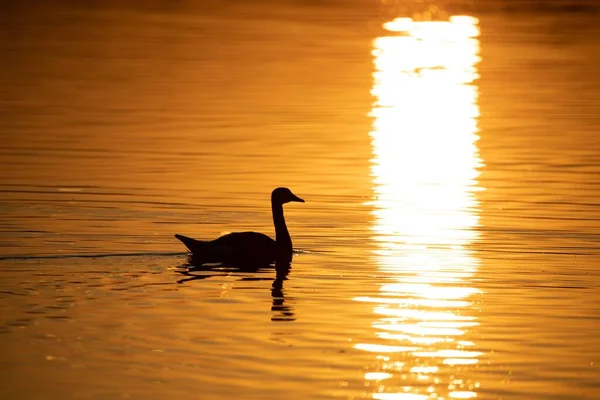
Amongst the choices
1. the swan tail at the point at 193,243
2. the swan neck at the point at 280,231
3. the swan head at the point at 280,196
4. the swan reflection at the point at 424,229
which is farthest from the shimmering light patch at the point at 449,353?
the swan head at the point at 280,196

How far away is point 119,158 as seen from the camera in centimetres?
2745

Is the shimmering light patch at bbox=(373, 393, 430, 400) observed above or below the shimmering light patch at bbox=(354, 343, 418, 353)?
below

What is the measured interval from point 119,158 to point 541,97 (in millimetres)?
15261

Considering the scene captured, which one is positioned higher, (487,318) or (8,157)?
(8,157)

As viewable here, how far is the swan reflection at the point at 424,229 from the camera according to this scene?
1332cm

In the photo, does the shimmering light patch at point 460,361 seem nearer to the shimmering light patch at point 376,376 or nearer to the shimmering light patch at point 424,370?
the shimmering light patch at point 424,370

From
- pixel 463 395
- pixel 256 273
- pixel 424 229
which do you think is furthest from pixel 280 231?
pixel 463 395

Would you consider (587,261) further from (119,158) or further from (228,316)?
(119,158)

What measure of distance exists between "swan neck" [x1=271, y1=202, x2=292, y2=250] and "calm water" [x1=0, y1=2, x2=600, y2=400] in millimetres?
388

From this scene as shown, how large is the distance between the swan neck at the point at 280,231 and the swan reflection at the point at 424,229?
1.15 m

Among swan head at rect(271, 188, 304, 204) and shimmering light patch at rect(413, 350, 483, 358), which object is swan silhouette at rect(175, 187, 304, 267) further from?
shimmering light patch at rect(413, 350, 483, 358)

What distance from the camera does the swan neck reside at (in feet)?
63.8

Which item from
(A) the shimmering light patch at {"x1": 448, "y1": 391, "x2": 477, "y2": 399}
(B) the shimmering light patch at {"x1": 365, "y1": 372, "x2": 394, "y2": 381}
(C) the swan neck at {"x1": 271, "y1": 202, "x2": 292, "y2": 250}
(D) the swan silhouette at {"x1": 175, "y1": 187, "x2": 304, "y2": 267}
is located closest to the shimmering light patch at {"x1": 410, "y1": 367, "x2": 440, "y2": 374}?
(B) the shimmering light patch at {"x1": 365, "y1": 372, "x2": 394, "y2": 381}

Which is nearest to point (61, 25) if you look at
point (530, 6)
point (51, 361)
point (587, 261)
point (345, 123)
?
point (530, 6)
